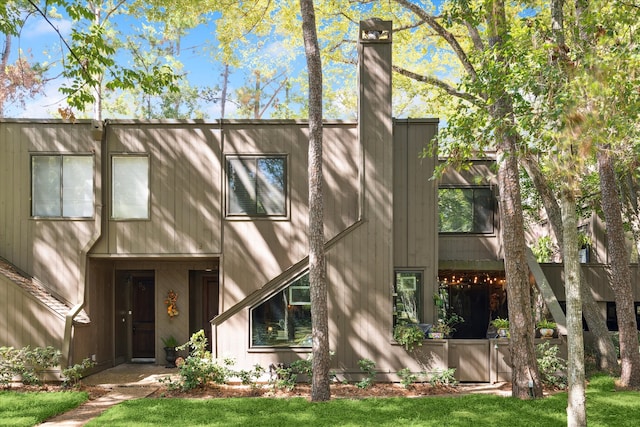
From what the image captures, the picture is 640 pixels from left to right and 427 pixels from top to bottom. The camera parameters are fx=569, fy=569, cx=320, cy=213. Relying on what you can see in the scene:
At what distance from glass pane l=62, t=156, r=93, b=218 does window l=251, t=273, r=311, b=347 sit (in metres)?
4.55

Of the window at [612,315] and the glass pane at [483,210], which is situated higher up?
the glass pane at [483,210]

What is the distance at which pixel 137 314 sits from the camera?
14.3m

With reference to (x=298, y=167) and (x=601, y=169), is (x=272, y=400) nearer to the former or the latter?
(x=298, y=167)

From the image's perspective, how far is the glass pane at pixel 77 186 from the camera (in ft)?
41.2

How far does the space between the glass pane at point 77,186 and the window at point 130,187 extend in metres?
0.53

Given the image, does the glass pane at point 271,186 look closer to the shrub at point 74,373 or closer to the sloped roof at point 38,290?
the sloped roof at point 38,290

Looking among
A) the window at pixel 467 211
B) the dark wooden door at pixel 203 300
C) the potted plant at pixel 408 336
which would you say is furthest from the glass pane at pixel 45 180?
the window at pixel 467 211

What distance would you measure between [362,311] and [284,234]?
2473 mm

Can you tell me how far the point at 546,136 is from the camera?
680 centimetres

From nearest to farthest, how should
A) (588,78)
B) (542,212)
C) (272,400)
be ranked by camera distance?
(588,78) < (272,400) < (542,212)

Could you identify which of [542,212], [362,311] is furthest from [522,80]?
[542,212]

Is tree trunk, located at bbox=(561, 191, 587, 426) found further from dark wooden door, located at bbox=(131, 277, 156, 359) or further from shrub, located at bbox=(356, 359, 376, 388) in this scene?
dark wooden door, located at bbox=(131, 277, 156, 359)

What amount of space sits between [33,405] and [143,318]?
5000mm

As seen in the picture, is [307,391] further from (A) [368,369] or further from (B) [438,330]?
(B) [438,330]
